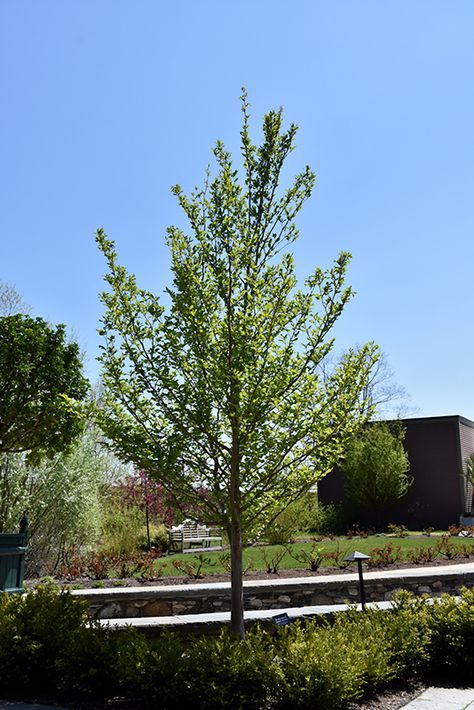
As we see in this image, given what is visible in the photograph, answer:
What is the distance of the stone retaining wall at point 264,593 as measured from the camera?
772 cm

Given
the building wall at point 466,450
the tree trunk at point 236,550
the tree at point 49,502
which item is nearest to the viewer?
the tree trunk at point 236,550

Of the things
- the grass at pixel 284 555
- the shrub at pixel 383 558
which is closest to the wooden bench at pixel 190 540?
the grass at pixel 284 555

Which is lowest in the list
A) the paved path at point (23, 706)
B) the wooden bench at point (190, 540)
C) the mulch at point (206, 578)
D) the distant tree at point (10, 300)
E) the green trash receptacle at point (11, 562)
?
the wooden bench at point (190, 540)

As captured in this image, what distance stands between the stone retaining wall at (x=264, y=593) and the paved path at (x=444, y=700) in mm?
3178

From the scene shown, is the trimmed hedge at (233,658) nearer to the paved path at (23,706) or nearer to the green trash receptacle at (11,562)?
the paved path at (23,706)

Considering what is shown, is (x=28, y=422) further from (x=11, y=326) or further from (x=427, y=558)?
(x=427, y=558)

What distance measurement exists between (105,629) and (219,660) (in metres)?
1.40

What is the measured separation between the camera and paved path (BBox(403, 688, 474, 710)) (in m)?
4.63

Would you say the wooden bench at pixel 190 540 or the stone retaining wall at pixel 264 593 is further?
the wooden bench at pixel 190 540

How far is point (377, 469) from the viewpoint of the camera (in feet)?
71.7

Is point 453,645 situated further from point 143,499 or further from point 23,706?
point 143,499

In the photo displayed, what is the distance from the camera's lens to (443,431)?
921 inches

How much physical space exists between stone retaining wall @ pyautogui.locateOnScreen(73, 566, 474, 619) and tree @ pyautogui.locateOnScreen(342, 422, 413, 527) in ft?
40.7

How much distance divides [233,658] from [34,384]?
21.1 ft
